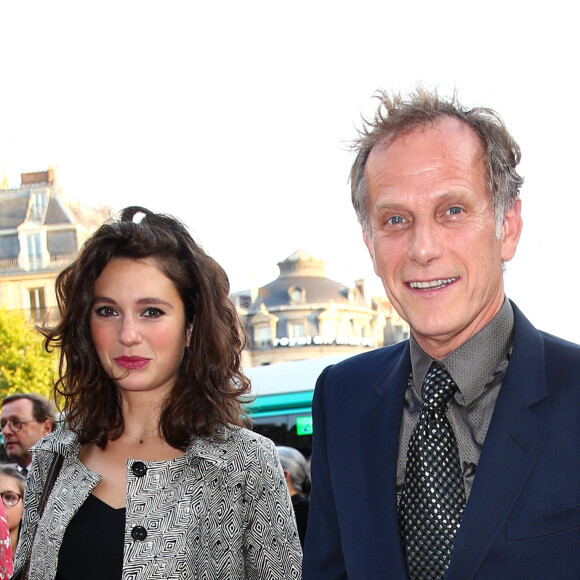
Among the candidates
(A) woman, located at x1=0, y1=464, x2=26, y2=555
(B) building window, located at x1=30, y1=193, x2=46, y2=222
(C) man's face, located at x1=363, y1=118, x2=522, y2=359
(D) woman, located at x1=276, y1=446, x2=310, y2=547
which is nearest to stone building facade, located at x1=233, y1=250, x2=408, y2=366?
(B) building window, located at x1=30, y1=193, x2=46, y2=222

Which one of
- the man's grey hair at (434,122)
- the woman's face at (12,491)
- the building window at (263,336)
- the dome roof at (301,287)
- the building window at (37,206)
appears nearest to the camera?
the man's grey hair at (434,122)

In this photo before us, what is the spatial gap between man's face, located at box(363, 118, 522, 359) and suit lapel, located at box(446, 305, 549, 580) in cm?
17

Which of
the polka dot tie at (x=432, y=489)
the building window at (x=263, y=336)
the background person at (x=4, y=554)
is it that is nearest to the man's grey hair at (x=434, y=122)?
the polka dot tie at (x=432, y=489)

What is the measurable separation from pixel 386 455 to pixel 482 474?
0.32m

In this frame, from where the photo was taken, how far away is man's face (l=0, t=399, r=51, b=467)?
302 inches

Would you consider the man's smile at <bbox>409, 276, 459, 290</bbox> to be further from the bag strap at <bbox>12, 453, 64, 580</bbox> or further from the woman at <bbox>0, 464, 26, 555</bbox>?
the woman at <bbox>0, 464, 26, 555</bbox>

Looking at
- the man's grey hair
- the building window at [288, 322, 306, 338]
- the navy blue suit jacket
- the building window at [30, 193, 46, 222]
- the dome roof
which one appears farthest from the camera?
the dome roof

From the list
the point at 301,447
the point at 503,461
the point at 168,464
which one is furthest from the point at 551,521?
the point at 301,447

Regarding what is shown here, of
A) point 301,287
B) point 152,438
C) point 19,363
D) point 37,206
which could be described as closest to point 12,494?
point 152,438

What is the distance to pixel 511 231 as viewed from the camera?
7.68 ft

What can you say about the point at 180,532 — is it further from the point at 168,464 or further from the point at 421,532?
the point at 421,532

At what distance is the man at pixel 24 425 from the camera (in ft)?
25.2

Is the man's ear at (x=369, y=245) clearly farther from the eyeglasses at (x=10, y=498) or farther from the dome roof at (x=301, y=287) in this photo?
the dome roof at (x=301, y=287)

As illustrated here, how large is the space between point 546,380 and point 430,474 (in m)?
0.35
